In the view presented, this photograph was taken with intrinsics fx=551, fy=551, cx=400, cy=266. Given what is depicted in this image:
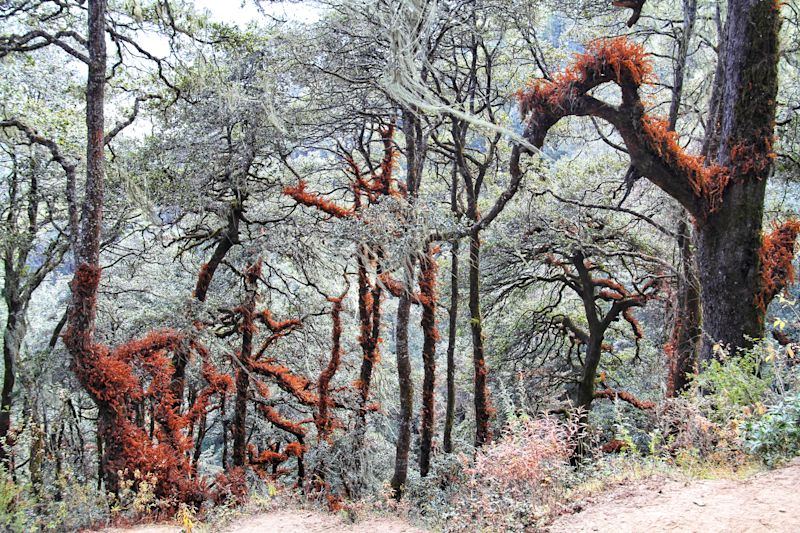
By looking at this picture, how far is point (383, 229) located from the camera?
7988 millimetres

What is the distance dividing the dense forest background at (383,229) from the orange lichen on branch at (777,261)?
0.03 meters

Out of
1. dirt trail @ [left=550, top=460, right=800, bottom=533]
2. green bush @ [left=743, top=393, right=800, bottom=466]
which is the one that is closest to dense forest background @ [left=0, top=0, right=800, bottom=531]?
green bush @ [left=743, top=393, right=800, bottom=466]

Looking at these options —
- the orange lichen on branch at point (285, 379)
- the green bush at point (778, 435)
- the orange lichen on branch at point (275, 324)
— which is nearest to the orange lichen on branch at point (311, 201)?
the orange lichen on branch at point (275, 324)

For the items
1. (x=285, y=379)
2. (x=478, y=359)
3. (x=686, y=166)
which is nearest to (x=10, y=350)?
(x=285, y=379)

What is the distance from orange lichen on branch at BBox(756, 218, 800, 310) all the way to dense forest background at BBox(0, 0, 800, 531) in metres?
0.03

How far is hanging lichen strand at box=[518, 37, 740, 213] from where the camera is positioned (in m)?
5.95

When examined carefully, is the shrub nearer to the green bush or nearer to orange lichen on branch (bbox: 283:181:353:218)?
the green bush

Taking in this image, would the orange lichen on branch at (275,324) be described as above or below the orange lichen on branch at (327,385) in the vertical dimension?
above

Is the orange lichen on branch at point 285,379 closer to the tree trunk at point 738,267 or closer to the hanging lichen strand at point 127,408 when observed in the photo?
the hanging lichen strand at point 127,408

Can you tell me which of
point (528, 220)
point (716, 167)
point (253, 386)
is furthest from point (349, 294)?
point (716, 167)

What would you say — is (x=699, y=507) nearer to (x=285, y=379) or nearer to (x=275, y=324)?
(x=285, y=379)

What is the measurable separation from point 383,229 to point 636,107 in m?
3.64

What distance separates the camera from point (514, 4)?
331 inches

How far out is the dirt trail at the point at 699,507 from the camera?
2867 millimetres
